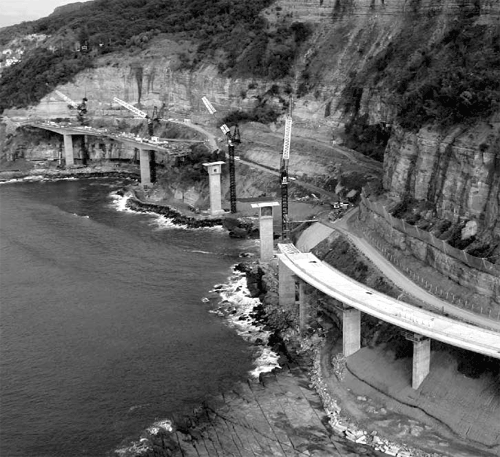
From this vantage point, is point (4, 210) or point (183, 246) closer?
point (183, 246)

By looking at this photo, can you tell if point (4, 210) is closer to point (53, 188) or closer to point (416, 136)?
point (53, 188)

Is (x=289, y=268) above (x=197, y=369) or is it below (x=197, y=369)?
above

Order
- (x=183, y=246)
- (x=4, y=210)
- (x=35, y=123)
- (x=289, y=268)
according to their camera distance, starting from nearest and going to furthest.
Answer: (x=289, y=268)
(x=183, y=246)
(x=4, y=210)
(x=35, y=123)

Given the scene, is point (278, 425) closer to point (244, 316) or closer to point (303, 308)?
point (303, 308)

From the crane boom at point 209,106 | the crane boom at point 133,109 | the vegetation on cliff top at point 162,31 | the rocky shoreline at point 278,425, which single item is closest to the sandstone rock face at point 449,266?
the rocky shoreline at point 278,425

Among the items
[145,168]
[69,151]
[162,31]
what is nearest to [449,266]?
[145,168]

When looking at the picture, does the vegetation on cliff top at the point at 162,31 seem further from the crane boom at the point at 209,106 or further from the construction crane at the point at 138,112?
the construction crane at the point at 138,112

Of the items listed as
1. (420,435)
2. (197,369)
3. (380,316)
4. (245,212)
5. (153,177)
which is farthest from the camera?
(153,177)

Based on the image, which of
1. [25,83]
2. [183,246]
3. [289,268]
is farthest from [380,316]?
[25,83]
